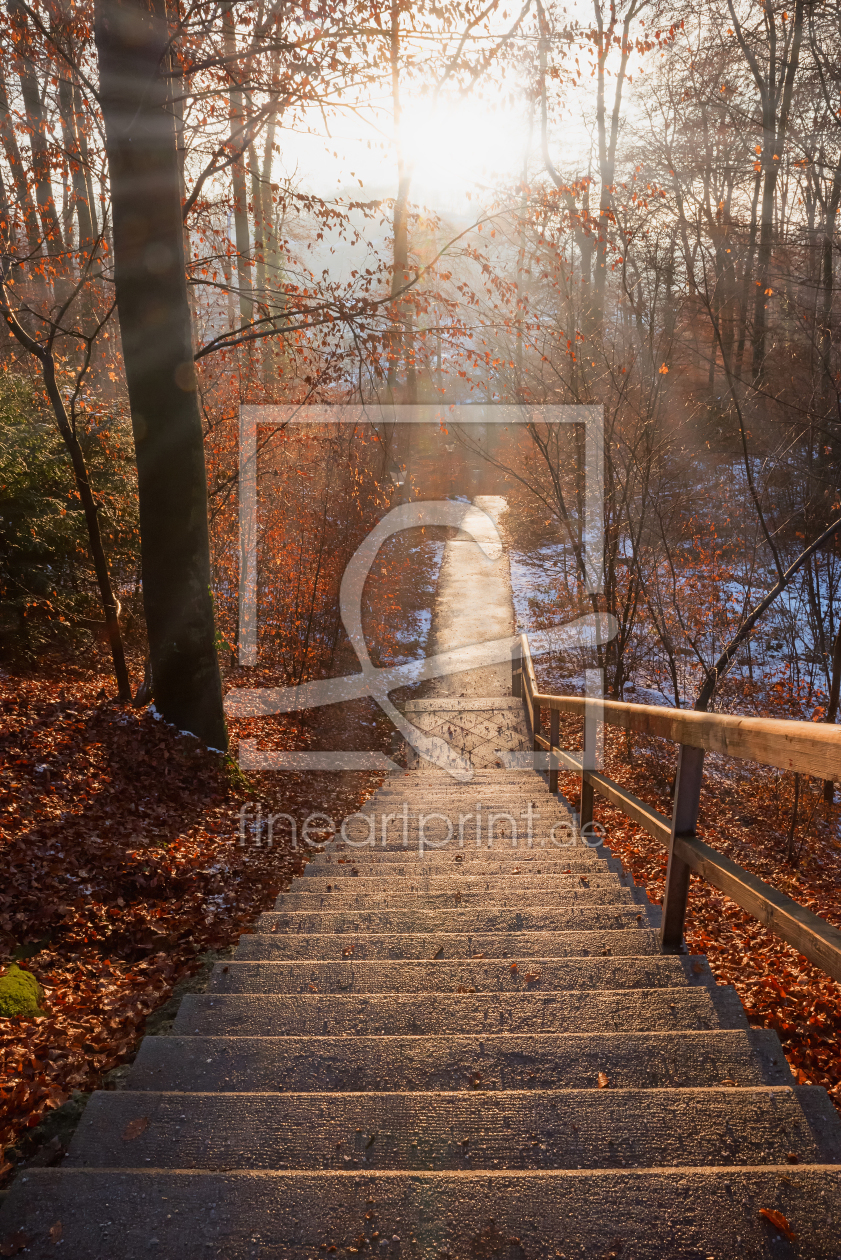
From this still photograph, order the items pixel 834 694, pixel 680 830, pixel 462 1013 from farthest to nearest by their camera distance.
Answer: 1. pixel 834 694
2. pixel 680 830
3. pixel 462 1013

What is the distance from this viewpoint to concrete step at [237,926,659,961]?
3.24 meters

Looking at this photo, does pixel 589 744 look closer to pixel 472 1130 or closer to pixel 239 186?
pixel 472 1130

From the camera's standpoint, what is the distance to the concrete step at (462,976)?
2881 millimetres

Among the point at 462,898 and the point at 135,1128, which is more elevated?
the point at 135,1128

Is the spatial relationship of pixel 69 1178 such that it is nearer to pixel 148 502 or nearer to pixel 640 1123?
pixel 640 1123

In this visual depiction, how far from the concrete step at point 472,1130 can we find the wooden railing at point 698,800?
434mm

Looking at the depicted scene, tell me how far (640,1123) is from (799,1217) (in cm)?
43

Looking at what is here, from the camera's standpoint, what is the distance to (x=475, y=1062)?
92.1 inches

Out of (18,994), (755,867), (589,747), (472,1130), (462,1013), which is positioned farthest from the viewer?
(589,747)

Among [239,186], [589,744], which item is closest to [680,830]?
[589,744]

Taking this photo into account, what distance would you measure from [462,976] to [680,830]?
41.6 inches

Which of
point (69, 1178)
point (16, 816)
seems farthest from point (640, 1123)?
point (16, 816)

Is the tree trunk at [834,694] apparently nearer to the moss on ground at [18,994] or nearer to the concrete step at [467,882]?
the concrete step at [467,882]

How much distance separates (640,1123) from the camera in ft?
6.41
